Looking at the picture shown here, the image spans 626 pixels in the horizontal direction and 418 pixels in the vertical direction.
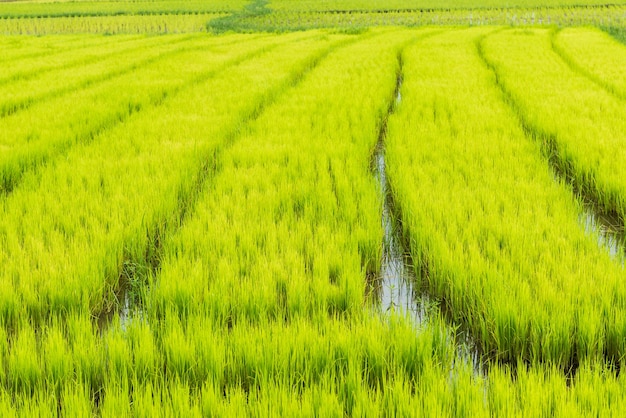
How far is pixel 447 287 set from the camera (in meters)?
1.99

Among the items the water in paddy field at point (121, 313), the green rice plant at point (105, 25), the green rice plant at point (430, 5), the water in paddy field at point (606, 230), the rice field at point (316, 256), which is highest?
the green rice plant at point (430, 5)

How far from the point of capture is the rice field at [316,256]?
1.40m

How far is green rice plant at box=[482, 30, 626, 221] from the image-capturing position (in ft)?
9.87

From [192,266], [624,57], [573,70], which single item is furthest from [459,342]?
[624,57]

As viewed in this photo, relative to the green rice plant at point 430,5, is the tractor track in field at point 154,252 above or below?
below

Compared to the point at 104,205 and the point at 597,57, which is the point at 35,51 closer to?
the point at 104,205

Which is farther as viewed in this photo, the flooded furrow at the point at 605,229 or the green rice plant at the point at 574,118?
the green rice plant at the point at 574,118

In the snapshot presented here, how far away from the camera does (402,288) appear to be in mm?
2107

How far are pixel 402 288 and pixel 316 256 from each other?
0.35 metres

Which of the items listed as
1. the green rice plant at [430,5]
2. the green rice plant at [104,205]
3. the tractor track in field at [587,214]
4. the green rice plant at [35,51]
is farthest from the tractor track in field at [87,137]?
the green rice plant at [430,5]

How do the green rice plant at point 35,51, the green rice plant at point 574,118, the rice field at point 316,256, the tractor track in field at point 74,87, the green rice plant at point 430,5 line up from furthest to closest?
the green rice plant at point 430,5
the green rice plant at point 35,51
the tractor track in field at point 74,87
the green rice plant at point 574,118
the rice field at point 316,256

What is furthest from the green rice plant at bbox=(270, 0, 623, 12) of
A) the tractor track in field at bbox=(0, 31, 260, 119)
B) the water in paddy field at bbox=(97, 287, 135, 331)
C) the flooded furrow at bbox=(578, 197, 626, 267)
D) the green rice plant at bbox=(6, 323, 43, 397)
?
the green rice plant at bbox=(6, 323, 43, 397)

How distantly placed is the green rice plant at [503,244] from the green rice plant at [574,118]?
191 mm

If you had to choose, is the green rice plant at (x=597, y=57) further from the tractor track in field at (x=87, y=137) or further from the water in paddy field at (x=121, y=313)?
the water in paddy field at (x=121, y=313)
